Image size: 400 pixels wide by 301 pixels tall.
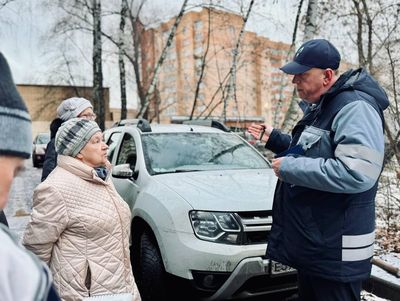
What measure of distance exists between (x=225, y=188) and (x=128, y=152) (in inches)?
66.2

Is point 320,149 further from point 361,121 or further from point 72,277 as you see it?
point 72,277

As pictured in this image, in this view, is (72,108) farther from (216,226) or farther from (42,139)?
(42,139)

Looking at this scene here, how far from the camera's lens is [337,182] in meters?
1.94

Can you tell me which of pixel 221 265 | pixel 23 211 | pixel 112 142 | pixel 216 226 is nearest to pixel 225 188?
pixel 216 226

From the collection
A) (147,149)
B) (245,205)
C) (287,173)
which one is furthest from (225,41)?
(287,173)

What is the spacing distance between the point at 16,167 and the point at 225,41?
48.7 ft

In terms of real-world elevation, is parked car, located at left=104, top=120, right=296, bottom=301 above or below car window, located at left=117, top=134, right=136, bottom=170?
below

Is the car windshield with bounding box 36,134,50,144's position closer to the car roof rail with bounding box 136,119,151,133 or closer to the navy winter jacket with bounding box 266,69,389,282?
the car roof rail with bounding box 136,119,151,133

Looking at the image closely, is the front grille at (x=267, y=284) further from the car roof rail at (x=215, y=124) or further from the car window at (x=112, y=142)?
the car window at (x=112, y=142)

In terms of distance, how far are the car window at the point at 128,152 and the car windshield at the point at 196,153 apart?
0.23m

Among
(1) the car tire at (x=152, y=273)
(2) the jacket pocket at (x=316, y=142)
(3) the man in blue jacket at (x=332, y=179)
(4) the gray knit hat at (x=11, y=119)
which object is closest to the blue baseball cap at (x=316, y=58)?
(3) the man in blue jacket at (x=332, y=179)

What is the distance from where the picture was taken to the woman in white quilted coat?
2186mm

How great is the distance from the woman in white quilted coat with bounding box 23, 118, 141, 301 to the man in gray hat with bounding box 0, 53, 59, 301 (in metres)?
1.36

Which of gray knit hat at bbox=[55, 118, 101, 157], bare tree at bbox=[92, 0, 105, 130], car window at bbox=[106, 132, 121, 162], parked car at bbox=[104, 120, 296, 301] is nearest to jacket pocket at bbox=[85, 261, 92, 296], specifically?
gray knit hat at bbox=[55, 118, 101, 157]
